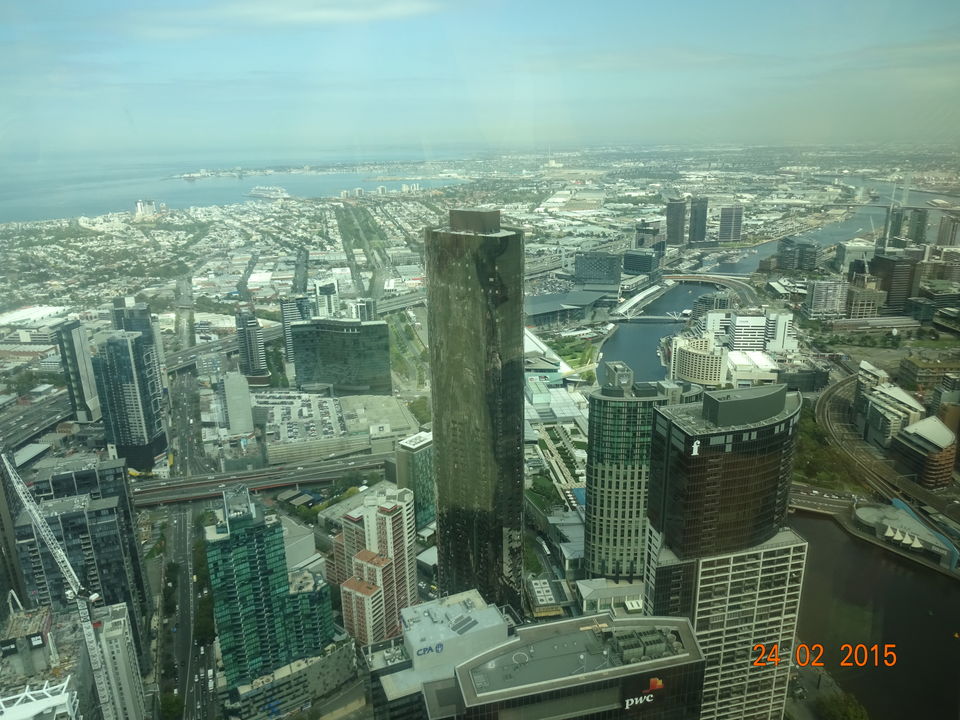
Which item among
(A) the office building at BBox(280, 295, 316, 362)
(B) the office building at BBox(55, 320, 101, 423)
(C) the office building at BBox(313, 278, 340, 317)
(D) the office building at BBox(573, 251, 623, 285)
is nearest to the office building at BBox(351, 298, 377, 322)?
(C) the office building at BBox(313, 278, 340, 317)

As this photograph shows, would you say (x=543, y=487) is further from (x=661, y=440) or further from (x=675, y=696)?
(x=675, y=696)

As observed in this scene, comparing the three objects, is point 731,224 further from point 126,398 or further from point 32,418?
point 32,418

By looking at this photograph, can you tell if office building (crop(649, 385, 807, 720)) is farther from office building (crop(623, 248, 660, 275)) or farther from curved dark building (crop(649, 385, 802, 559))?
office building (crop(623, 248, 660, 275))

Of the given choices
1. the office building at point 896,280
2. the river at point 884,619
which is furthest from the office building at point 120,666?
the office building at point 896,280

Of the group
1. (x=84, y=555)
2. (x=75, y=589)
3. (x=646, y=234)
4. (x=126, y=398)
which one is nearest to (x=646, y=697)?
(x=75, y=589)
